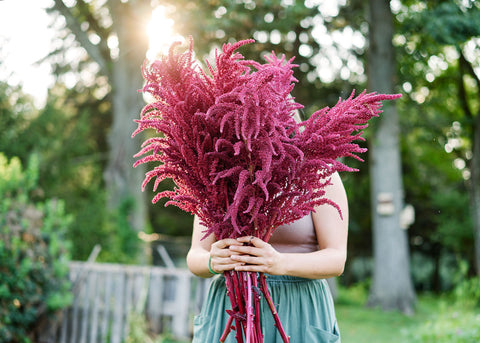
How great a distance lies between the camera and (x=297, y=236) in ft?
6.98

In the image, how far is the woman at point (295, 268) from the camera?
6.07ft

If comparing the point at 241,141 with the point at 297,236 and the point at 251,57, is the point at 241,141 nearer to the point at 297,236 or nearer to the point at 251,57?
the point at 297,236

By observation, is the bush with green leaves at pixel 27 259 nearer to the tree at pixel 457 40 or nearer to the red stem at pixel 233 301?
the red stem at pixel 233 301

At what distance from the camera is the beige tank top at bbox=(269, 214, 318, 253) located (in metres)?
2.13

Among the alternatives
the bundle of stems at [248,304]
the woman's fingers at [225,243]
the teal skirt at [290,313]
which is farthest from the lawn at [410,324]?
the woman's fingers at [225,243]

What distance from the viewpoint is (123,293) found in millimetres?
6727

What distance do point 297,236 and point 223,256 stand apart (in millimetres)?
405

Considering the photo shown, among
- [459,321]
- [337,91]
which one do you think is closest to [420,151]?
[337,91]

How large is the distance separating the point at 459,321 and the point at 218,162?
5.38 meters

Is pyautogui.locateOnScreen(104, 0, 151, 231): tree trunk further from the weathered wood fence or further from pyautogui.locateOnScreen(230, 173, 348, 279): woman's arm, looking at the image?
pyautogui.locateOnScreen(230, 173, 348, 279): woman's arm

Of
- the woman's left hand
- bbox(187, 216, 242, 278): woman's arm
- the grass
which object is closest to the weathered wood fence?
the grass

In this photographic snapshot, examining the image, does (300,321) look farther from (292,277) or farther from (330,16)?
(330,16)

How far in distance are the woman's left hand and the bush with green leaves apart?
4.28m

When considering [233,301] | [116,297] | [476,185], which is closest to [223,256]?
[233,301]
